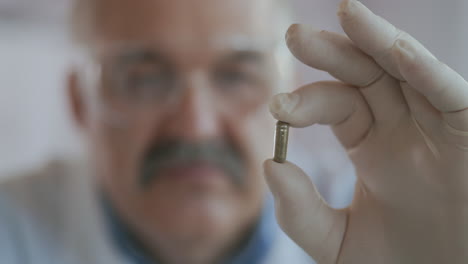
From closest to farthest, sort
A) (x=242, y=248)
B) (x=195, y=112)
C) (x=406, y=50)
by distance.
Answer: (x=406, y=50), (x=195, y=112), (x=242, y=248)

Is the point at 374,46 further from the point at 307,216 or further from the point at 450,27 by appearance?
the point at 450,27

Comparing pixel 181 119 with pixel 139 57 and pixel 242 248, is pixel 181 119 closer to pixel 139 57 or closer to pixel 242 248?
pixel 139 57

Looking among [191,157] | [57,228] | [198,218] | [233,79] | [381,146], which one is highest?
[381,146]

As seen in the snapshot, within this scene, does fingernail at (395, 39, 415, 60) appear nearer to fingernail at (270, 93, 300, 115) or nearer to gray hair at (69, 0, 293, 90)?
fingernail at (270, 93, 300, 115)

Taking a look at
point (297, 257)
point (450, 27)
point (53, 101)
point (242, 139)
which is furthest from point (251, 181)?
point (53, 101)

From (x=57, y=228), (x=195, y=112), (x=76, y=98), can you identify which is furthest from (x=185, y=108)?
(x=57, y=228)

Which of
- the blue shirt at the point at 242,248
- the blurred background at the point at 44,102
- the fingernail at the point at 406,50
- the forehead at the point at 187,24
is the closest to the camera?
the fingernail at the point at 406,50

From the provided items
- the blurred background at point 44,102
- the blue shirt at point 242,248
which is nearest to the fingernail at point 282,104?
the blue shirt at point 242,248

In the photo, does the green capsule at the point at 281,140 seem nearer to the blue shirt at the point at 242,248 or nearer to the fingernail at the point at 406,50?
the fingernail at the point at 406,50
